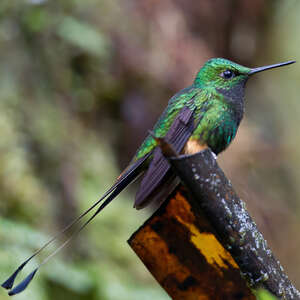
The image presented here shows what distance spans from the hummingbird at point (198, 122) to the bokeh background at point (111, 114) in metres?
1.09

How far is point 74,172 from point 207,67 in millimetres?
2551

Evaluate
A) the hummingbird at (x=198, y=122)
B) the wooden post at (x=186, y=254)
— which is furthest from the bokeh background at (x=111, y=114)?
the wooden post at (x=186, y=254)

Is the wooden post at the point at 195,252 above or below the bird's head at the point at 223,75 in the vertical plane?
below

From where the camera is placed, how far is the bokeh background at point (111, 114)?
4.16m

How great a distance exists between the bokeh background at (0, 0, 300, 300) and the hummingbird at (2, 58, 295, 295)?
3.57 ft

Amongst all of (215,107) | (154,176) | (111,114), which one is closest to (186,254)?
(154,176)

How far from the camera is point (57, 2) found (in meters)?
5.42

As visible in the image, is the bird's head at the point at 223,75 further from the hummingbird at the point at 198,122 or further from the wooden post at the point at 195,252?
the wooden post at the point at 195,252

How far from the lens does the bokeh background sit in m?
4.16

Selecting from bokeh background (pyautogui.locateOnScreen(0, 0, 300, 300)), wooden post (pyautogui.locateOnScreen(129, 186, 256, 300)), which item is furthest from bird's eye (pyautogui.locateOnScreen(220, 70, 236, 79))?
wooden post (pyautogui.locateOnScreen(129, 186, 256, 300))

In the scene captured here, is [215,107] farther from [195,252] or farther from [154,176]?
[195,252]

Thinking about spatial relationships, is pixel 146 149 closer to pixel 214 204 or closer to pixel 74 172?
pixel 214 204

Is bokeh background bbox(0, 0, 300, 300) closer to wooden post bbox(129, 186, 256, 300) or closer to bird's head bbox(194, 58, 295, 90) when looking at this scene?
bird's head bbox(194, 58, 295, 90)

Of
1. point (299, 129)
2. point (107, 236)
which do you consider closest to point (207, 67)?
point (107, 236)
